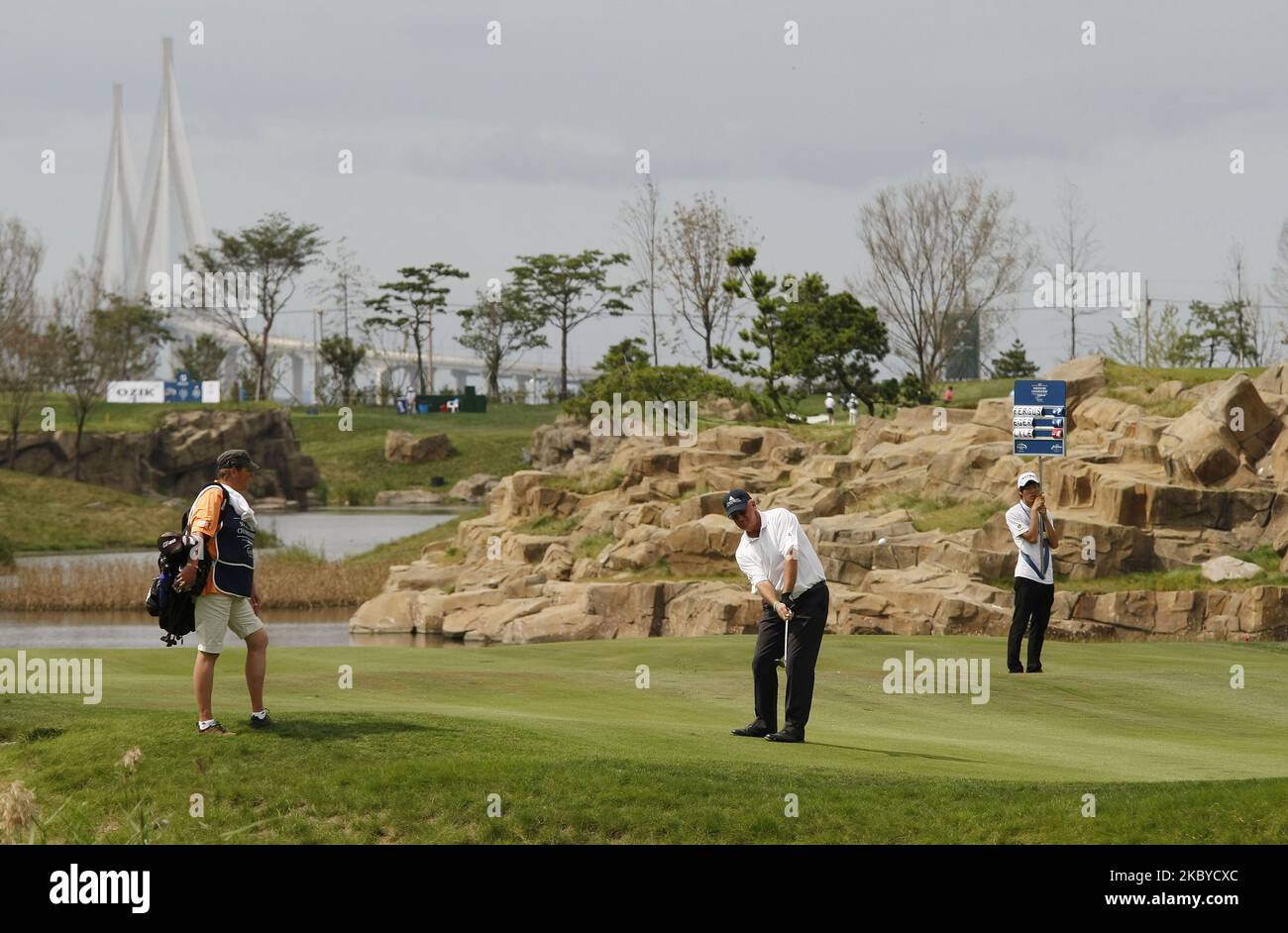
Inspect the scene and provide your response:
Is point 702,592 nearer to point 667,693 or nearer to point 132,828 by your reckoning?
point 667,693

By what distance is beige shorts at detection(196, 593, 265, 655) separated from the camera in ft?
40.1

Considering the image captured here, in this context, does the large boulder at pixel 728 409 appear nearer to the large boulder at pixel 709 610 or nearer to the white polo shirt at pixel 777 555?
the large boulder at pixel 709 610

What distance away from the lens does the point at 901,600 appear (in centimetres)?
3341

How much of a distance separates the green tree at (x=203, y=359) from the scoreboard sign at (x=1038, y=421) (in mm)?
108932

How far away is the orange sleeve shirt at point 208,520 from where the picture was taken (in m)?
12.0

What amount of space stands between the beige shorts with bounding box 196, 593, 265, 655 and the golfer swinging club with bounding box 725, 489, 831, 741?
3.99 metres

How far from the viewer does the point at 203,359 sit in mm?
133500

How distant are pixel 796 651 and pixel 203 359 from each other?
126 m

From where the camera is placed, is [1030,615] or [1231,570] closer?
[1030,615]

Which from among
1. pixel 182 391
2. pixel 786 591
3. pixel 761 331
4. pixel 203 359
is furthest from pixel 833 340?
pixel 203 359

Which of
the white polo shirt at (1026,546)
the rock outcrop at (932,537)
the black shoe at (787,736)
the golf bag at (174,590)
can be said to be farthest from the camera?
the rock outcrop at (932,537)

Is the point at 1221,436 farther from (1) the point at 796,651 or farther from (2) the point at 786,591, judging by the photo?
(2) the point at 786,591

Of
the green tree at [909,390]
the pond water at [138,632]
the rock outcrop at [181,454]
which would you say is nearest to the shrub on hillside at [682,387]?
the green tree at [909,390]

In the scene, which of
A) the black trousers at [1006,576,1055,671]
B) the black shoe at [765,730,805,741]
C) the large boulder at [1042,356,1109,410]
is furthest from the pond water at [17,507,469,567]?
the black shoe at [765,730,805,741]
